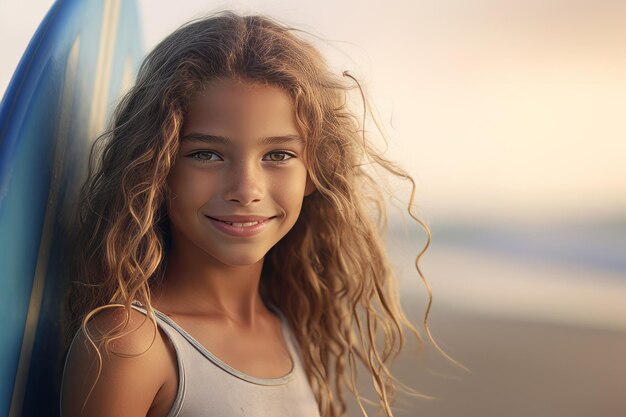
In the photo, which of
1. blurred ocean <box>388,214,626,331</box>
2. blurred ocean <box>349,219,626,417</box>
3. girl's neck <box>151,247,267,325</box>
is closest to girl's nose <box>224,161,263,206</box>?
girl's neck <box>151,247,267,325</box>

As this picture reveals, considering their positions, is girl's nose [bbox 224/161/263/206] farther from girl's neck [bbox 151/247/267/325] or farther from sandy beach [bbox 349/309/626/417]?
sandy beach [bbox 349/309/626/417]

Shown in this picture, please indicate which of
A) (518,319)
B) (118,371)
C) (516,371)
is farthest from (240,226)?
(518,319)

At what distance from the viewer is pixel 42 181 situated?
3.42 ft

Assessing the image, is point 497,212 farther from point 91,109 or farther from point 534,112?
point 91,109

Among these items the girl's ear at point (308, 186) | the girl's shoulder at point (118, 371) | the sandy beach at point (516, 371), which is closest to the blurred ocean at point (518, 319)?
the sandy beach at point (516, 371)

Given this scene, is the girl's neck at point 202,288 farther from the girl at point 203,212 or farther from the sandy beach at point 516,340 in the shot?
the sandy beach at point 516,340

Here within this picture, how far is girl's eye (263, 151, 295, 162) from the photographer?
1.07m

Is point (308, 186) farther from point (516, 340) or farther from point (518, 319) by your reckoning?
point (518, 319)

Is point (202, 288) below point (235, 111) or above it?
below

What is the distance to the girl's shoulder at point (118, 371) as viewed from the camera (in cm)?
93

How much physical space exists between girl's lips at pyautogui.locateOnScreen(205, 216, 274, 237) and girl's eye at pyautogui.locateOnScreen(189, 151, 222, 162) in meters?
0.08

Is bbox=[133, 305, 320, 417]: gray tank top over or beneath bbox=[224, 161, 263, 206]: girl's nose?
beneath

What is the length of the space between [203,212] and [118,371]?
23cm

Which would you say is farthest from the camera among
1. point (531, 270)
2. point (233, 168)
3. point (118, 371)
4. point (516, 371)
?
point (531, 270)
